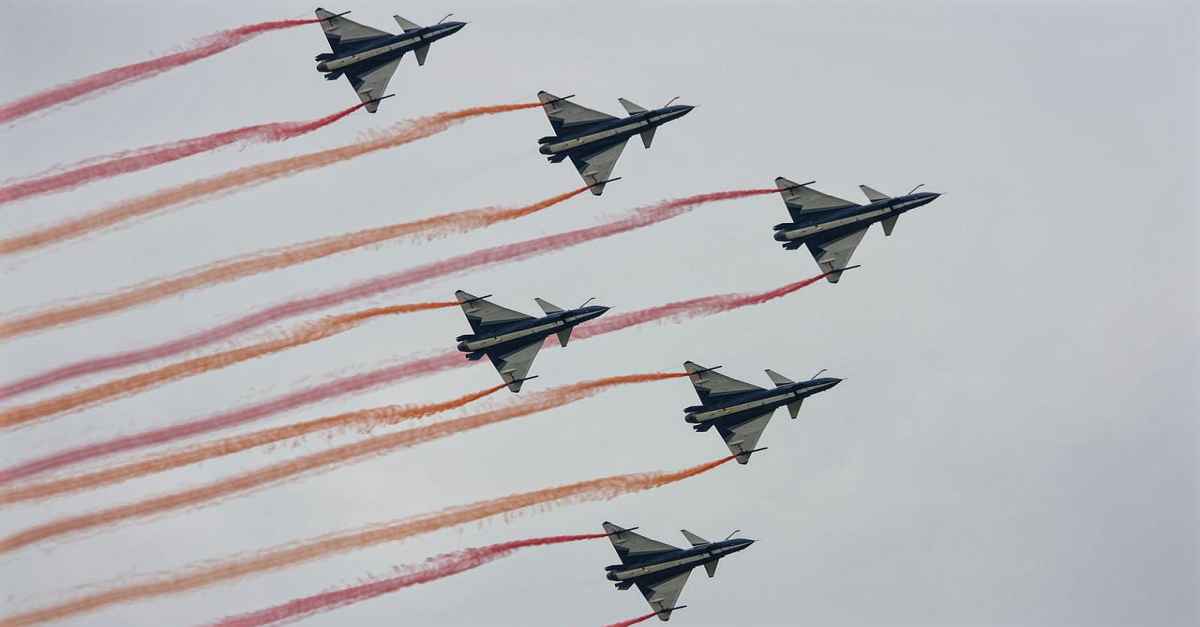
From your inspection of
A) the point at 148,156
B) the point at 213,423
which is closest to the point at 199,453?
the point at 213,423

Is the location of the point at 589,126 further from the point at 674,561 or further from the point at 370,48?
the point at 674,561

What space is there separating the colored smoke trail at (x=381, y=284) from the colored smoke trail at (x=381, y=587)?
9536mm

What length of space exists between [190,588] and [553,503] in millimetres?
13406

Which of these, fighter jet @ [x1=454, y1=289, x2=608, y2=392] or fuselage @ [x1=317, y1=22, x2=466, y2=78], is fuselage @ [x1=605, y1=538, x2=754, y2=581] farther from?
fuselage @ [x1=317, y1=22, x2=466, y2=78]

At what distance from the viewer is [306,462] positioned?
2682 inches

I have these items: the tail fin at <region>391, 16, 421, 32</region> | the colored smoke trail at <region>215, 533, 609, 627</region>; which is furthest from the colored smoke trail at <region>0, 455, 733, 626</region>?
the tail fin at <region>391, 16, 421, 32</region>

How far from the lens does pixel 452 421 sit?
230 feet

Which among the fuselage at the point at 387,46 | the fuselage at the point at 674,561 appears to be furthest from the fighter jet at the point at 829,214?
the fuselage at the point at 387,46

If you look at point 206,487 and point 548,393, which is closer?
point 206,487

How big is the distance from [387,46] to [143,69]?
9.00 metres

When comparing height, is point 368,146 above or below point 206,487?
above

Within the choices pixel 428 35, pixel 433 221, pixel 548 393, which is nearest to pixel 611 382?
pixel 548 393

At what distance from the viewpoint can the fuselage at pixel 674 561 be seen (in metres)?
71.6

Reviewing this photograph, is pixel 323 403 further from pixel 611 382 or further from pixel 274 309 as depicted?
pixel 611 382
